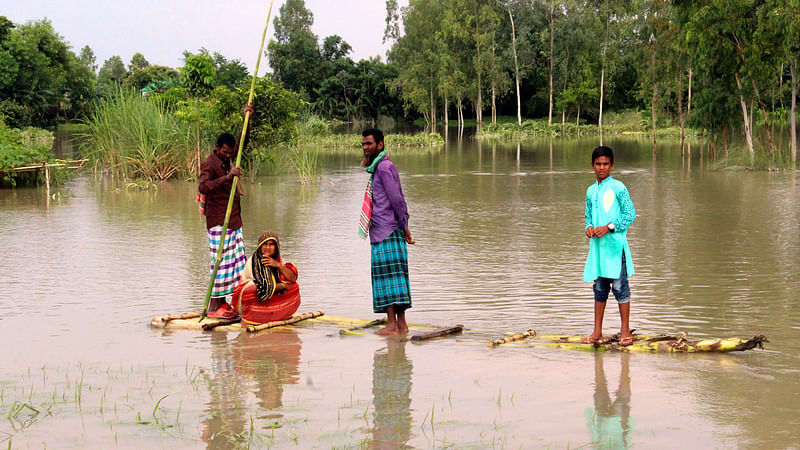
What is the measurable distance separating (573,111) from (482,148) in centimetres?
2793

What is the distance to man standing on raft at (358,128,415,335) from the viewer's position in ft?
22.1

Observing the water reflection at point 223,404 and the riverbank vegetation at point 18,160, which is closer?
the water reflection at point 223,404

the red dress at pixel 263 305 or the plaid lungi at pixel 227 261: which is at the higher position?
the plaid lungi at pixel 227 261

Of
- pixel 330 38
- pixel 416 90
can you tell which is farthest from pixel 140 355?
pixel 330 38

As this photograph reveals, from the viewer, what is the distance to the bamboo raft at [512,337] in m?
5.77

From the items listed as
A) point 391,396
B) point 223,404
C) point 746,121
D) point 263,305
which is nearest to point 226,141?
point 263,305

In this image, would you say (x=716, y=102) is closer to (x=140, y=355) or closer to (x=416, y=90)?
(x=140, y=355)

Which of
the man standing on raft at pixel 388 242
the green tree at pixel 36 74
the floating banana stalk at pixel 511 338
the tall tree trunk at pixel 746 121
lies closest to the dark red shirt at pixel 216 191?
the man standing on raft at pixel 388 242

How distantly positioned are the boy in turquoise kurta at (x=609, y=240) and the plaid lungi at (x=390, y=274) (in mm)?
1445

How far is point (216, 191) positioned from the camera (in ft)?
24.4

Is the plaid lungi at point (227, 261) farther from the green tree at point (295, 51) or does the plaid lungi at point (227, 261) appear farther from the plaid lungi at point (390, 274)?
the green tree at point (295, 51)

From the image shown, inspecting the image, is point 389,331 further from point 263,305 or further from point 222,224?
point 222,224

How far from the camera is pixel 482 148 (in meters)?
40.8

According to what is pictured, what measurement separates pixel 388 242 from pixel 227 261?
1.54 metres
